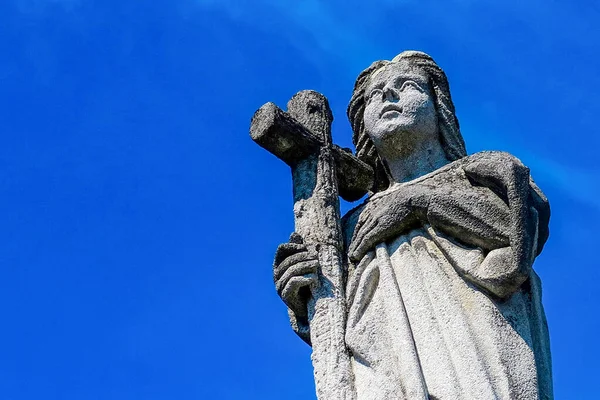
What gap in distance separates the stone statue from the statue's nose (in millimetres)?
11

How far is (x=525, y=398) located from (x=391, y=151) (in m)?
2.51

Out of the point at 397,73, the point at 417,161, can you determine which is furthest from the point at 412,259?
the point at 397,73

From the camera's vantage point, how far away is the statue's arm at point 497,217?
813cm

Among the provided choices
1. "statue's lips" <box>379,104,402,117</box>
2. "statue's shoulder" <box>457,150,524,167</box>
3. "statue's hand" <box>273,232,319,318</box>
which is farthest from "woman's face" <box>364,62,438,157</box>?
"statue's hand" <box>273,232,319,318</box>

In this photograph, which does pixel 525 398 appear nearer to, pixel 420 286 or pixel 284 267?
pixel 420 286

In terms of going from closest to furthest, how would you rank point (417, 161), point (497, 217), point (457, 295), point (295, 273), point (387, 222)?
point (457, 295), point (497, 217), point (295, 273), point (387, 222), point (417, 161)

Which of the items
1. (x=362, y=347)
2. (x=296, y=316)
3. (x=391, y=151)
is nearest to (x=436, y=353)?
(x=362, y=347)

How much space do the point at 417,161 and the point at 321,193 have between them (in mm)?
941

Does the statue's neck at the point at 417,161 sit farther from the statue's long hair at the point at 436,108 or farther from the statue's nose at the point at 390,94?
the statue's nose at the point at 390,94

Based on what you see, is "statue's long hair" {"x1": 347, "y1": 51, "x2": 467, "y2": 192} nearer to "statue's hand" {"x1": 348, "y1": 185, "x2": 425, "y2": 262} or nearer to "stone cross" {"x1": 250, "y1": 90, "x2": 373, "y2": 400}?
"stone cross" {"x1": 250, "y1": 90, "x2": 373, "y2": 400}

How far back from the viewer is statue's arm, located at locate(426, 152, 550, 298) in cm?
813

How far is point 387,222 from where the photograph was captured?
873 cm

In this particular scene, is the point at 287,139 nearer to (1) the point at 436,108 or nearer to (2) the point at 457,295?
(1) the point at 436,108

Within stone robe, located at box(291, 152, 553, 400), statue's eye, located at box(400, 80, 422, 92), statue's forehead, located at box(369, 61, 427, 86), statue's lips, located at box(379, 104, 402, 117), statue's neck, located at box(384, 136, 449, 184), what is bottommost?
stone robe, located at box(291, 152, 553, 400)
